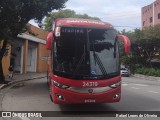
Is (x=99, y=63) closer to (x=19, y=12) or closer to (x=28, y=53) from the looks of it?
(x=19, y=12)

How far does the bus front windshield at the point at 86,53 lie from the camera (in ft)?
38.0

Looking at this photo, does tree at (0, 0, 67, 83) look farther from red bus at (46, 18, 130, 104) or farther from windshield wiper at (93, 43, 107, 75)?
windshield wiper at (93, 43, 107, 75)

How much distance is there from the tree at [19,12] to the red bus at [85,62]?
26.4 ft

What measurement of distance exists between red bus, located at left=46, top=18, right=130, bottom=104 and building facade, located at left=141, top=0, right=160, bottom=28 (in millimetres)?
53846

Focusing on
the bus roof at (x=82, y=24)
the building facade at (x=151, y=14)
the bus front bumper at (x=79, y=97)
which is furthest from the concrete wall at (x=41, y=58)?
the bus front bumper at (x=79, y=97)

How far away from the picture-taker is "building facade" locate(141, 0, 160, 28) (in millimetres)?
64525

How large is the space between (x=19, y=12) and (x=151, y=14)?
50.4m

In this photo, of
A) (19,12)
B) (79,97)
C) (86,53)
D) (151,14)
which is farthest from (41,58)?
(79,97)

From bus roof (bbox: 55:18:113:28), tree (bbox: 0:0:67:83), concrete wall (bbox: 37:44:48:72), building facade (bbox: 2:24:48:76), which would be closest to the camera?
bus roof (bbox: 55:18:113:28)

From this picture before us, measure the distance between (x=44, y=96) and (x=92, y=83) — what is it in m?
6.03

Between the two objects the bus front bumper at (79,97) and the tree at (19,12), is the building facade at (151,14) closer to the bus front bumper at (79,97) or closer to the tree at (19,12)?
the tree at (19,12)

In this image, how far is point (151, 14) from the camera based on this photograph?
2662 inches

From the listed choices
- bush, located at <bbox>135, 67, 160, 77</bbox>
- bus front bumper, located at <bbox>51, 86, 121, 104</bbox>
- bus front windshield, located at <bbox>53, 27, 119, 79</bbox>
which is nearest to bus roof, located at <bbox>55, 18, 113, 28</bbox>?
bus front windshield, located at <bbox>53, 27, 119, 79</bbox>

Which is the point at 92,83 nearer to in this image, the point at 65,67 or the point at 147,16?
the point at 65,67
